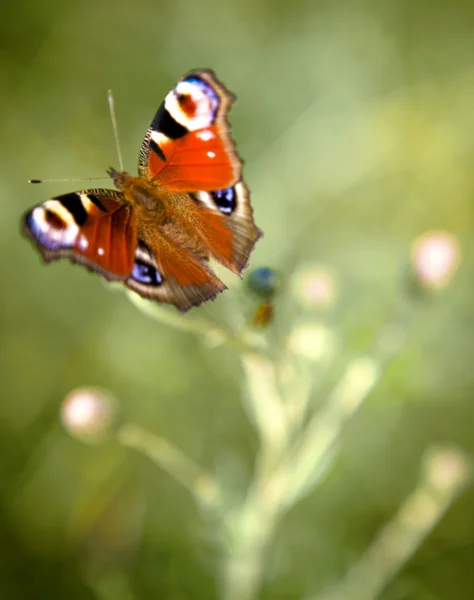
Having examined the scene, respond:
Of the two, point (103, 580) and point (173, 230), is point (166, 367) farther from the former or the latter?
point (173, 230)

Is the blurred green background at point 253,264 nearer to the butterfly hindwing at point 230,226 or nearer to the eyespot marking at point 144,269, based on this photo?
the butterfly hindwing at point 230,226

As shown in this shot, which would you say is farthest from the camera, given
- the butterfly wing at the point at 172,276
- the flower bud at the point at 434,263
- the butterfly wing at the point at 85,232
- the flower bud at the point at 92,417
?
the flower bud at the point at 434,263

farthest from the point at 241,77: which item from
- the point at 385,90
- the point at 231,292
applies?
the point at 231,292

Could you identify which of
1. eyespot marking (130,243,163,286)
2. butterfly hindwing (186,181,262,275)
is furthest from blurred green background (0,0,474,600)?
eyespot marking (130,243,163,286)

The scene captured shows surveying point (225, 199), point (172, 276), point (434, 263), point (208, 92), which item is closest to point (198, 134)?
point (208, 92)

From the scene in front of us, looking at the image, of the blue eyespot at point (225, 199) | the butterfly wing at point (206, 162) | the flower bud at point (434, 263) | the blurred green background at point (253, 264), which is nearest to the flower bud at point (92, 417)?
the blurred green background at point (253, 264)

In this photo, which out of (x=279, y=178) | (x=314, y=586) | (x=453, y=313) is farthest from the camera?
(x=279, y=178)
